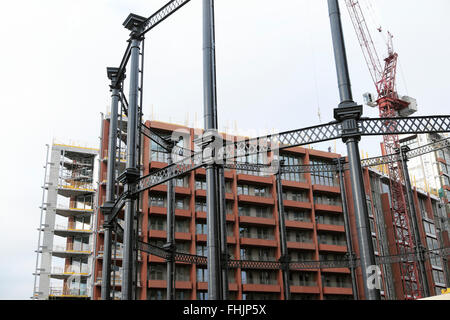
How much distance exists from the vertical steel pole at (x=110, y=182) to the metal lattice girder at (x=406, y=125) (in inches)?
549

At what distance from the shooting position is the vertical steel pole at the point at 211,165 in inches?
619

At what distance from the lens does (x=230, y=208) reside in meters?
62.2

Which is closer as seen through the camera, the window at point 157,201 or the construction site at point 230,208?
the construction site at point 230,208

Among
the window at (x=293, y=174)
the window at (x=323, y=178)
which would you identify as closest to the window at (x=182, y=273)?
the window at (x=293, y=174)

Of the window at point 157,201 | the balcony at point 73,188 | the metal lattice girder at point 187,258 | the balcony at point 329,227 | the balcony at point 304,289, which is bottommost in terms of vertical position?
the balcony at point 304,289

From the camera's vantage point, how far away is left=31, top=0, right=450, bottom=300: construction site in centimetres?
1731

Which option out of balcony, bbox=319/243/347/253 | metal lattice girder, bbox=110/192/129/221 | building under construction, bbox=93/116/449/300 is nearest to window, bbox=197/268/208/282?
building under construction, bbox=93/116/449/300

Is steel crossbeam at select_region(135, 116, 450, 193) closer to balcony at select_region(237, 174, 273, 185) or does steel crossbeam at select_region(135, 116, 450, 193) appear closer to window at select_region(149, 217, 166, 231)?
window at select_region(149, 217, 166, 231)

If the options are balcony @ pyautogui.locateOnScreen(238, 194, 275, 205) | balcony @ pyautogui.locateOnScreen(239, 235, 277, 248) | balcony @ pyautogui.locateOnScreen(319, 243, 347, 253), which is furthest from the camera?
balcony @ pyautogui.locateOnScreen(319, 243, 347, 253)

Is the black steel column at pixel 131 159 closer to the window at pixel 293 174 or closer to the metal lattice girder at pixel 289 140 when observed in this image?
the metal lattice girder at pixel 289 140

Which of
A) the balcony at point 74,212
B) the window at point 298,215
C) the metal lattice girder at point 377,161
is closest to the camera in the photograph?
the metal lattice girder at point 377,161

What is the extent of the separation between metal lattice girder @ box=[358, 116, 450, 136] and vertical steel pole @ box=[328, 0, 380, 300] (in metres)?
0.43

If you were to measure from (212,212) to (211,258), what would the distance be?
5.00ft
